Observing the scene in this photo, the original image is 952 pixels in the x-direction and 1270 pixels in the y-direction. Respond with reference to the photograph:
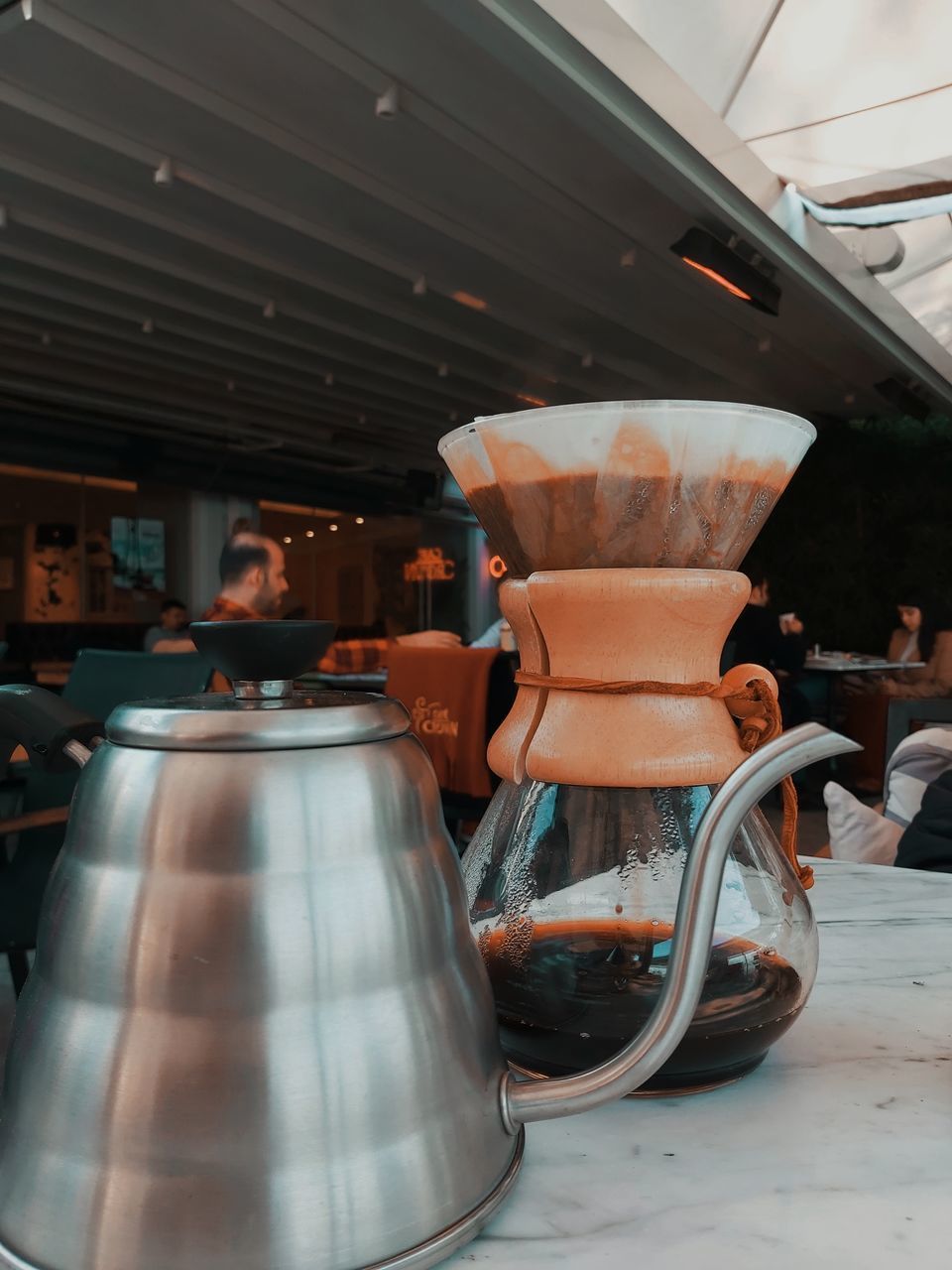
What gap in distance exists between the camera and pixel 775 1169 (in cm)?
41

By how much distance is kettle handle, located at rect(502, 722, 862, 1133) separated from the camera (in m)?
0.37

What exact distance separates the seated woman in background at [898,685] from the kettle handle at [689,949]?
21.0 feet

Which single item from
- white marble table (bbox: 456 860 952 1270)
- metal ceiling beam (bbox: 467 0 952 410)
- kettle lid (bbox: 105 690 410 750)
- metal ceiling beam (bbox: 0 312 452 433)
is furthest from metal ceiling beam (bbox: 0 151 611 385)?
white marble table (bbox: 456 860 952 1270)

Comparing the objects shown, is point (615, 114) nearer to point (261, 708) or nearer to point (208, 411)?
point (261, 708)

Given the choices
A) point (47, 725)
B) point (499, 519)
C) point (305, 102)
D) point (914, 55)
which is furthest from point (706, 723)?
point (914, 55)

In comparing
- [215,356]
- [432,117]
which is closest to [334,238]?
[432,117]

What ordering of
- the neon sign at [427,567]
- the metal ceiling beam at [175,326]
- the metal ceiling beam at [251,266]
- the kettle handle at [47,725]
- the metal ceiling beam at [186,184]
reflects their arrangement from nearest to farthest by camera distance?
1. the kettle handle at [47,725]
2. the metal ceiling beam at [186,184]
3. the metal ceiling beam at [251,266]
4. the metal ceiling beam at [175,326]
5. the neon sign at [427,567]

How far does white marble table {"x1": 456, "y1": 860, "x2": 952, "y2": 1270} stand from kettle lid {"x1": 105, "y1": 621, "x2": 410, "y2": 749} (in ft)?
0.67

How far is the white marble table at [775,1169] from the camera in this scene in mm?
360

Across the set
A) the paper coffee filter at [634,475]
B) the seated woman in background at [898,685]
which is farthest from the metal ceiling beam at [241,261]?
the paper coffee filter at [634,475]

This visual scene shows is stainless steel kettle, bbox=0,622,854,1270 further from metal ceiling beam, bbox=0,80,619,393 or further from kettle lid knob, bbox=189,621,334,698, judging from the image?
metal ceiling beam, bbox=0,80,619,393

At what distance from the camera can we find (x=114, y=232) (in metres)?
4.98

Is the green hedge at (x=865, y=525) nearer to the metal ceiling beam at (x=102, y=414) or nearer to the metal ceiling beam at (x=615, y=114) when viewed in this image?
the metal ceiling beam at (x=615, y=114)

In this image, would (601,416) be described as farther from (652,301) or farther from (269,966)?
(652,301)
